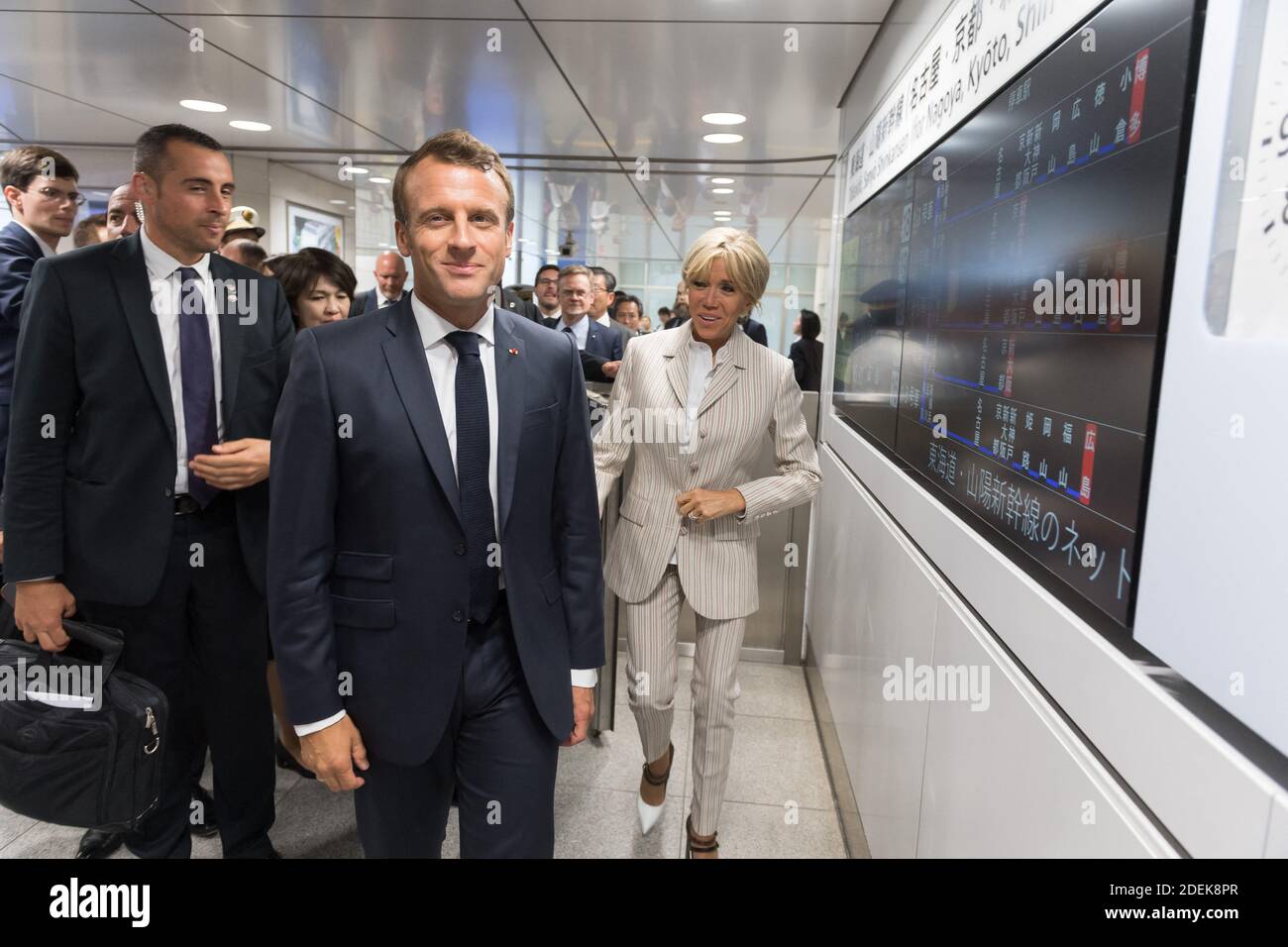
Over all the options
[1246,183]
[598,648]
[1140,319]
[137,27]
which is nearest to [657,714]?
[598,648]

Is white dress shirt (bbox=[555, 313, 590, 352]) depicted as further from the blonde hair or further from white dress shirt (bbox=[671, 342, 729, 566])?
the blonde hair

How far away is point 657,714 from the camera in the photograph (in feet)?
8.61

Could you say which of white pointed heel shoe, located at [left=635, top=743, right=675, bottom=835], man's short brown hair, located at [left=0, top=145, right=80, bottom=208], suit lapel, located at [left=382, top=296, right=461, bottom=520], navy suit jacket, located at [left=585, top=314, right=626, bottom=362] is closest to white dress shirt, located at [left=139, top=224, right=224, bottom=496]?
suit lapel, located at [left=382, top=296, right=461, bottom=520]

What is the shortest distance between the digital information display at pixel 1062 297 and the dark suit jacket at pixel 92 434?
185 cm

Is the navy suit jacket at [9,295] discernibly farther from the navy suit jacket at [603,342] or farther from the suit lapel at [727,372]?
the navy suit jacket at [603,342]

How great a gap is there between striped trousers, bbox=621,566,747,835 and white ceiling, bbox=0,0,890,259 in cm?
212

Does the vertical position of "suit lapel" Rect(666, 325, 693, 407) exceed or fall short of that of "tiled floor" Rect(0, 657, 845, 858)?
it exceeds it

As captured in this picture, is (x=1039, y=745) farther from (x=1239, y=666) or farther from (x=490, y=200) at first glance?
(x=490, y=200)

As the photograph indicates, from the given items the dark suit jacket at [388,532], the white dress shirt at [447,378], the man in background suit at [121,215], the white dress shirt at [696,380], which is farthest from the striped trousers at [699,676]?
the man in background suit at [121,215]

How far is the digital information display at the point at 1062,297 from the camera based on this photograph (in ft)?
3.49

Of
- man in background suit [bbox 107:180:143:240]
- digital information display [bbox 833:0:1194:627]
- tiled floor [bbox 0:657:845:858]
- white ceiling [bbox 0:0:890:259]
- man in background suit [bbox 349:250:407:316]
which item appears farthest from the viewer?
man in background suit [bbox 349:250:407:316]

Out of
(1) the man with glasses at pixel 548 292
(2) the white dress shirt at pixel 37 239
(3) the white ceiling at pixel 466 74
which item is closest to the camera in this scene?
(2) the white dress shirt at pixel 37 239

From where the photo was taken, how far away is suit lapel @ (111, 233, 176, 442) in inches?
79.0

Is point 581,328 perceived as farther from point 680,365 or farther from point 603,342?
point 680,365
